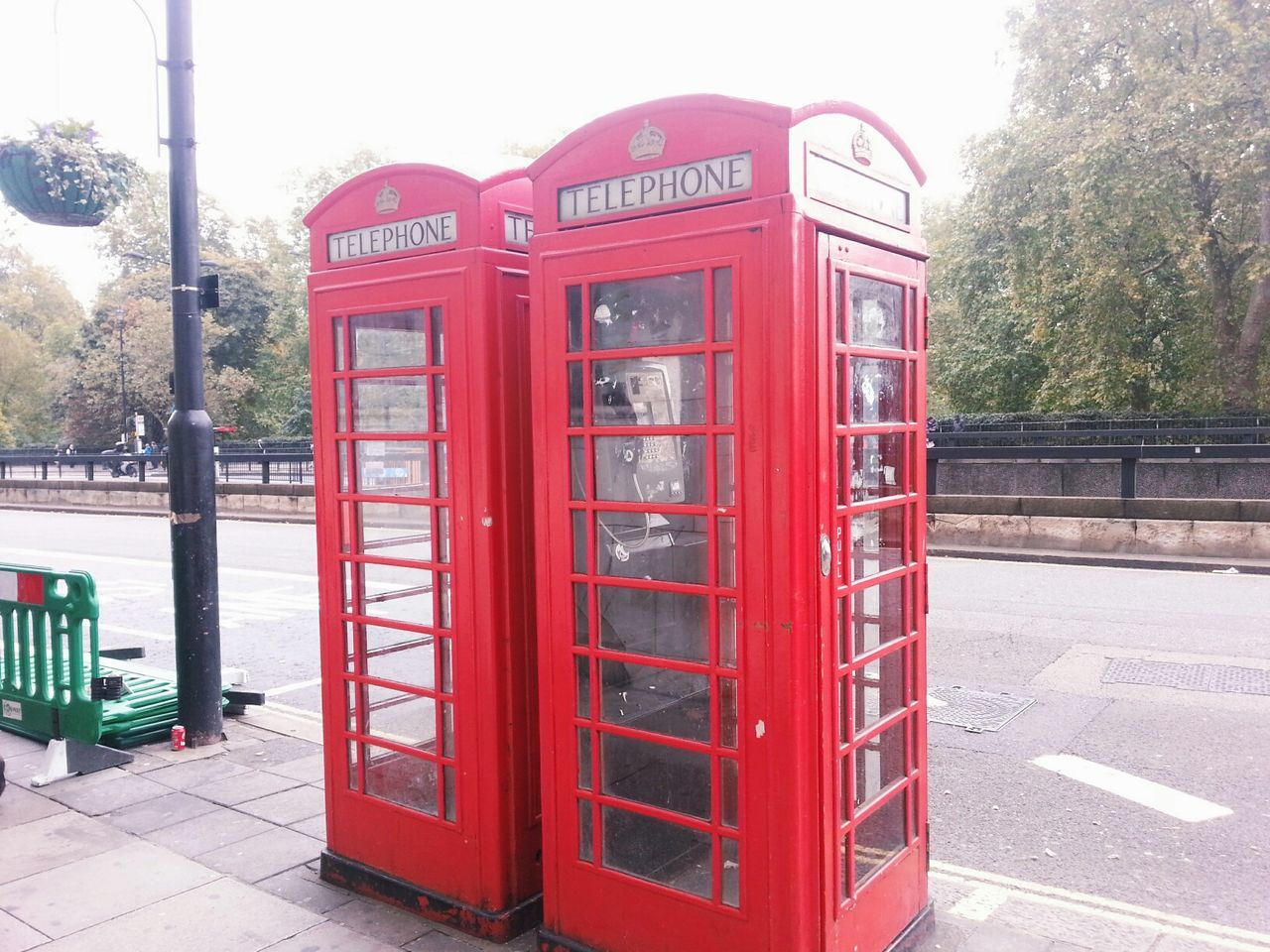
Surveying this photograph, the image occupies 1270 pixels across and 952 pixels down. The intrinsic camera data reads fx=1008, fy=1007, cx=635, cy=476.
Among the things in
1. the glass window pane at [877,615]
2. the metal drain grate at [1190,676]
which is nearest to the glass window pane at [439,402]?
the glass window pane at [877,615]

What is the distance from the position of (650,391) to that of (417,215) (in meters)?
1.22

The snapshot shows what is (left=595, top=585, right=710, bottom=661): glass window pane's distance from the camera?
3.01 m

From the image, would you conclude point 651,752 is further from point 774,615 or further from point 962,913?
point 962,913

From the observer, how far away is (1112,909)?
380 cm

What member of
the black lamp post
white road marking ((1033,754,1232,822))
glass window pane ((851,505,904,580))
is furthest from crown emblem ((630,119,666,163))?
white road marking ((1033,754,1232,822))

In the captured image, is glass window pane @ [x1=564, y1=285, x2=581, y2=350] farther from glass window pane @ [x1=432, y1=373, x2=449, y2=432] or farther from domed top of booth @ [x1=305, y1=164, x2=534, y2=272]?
glass window pane @ [x1=432, y1=373, x2=449, y2=432]

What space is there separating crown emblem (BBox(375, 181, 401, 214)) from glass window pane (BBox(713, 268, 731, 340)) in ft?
4.71

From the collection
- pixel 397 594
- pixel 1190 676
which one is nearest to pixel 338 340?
pixel 397 594

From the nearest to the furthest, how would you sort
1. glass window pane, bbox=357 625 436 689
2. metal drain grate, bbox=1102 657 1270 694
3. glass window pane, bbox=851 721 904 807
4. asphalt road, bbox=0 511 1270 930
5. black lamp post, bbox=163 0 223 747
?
glass window pane, bbox=851 721 904 807, glass window pane, bbox=357 625 436 689, asphalt road, bbox=0 511 1270 930, black lamp post, bbox=163 0 223 747, metal drain grate, bbox=1102 657 1270 694

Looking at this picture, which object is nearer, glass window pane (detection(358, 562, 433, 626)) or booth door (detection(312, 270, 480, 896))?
booth door (detection(312, 270, 480, 896))

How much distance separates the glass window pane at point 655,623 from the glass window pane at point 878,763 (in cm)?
60

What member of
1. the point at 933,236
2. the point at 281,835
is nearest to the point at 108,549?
the point at 281,835

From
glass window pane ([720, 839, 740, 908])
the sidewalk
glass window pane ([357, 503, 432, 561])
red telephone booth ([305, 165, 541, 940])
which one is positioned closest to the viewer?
glass window pane ([720, 839, 740, 908])

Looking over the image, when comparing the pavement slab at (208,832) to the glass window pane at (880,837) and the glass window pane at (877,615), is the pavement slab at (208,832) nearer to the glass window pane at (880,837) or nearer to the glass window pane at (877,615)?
the glass window pane at (880,837)
